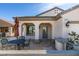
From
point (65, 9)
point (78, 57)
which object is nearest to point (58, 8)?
point (65, 9)

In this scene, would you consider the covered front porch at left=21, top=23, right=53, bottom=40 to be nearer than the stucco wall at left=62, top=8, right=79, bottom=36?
No

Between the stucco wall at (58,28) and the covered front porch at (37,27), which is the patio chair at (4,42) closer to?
the covered front porch at (37,27)

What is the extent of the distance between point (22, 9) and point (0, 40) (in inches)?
33.0

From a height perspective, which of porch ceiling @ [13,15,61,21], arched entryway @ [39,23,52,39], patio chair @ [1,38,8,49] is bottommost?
patio chair @ [1,38,8,49]

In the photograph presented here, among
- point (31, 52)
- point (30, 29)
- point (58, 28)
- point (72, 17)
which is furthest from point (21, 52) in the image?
point (72, 17)

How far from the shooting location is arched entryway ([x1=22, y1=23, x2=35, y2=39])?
51.3 ft

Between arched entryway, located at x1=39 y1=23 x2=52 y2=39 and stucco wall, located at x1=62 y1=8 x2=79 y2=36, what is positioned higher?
stucco wall, located at x1=62 y1=8 x2=79 y2=36

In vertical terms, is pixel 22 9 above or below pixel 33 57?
above

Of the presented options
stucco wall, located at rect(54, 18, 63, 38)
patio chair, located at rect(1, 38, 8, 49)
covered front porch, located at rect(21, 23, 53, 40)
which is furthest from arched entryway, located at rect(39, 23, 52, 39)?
patio chair, located at rect(1, 38, 8, 49)

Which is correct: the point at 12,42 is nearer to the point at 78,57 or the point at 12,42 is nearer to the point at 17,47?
the point at 17,47

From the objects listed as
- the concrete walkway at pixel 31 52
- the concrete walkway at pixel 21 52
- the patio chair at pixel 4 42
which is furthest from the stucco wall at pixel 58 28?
the patio chair at pixel 4 42

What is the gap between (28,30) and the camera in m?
15.7

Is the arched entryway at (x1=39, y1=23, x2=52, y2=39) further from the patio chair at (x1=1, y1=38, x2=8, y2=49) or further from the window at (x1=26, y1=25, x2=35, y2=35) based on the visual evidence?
the patio chair at (x1=1, y1=38, x2=8, y2=49)

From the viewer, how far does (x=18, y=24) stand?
15.6 m
